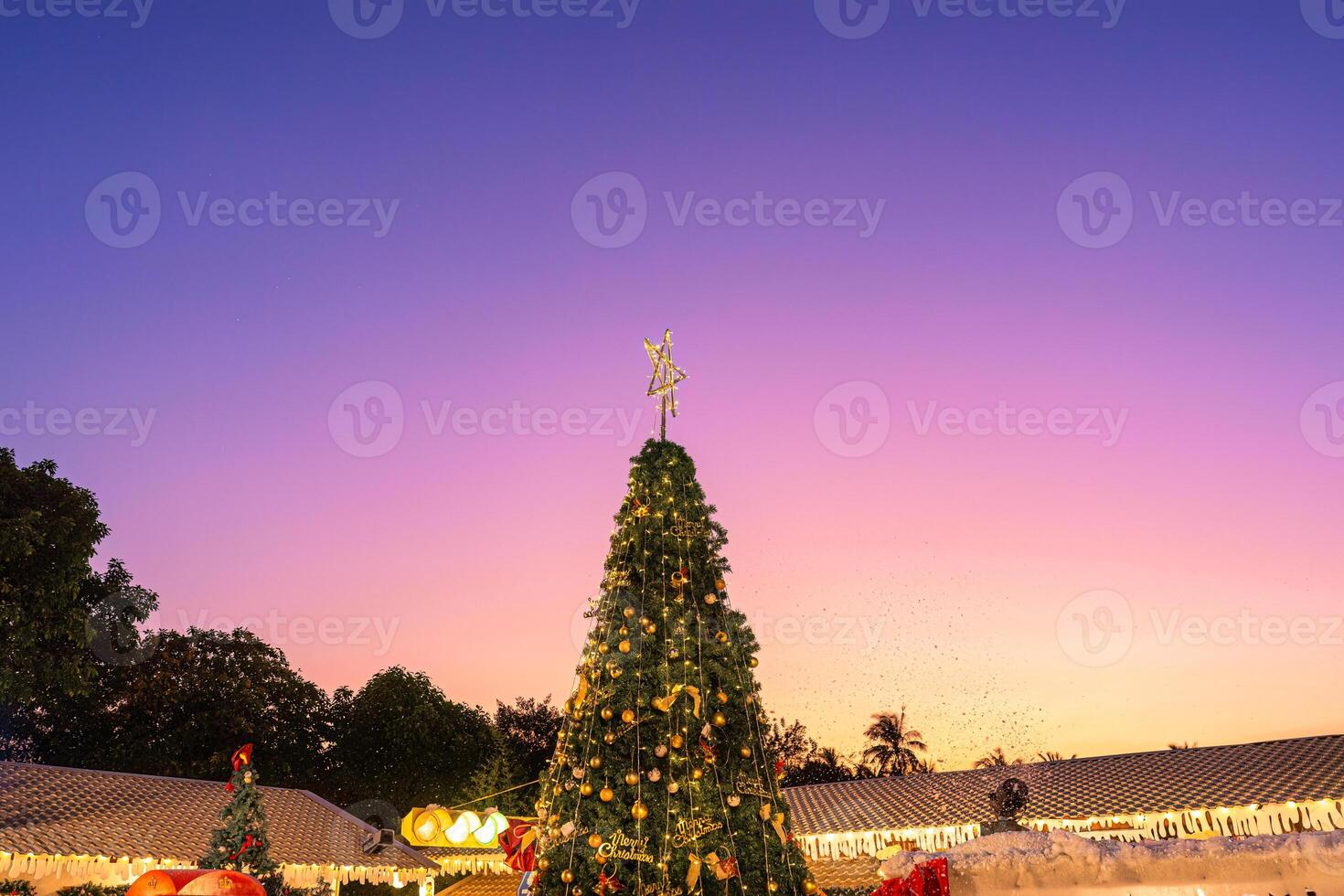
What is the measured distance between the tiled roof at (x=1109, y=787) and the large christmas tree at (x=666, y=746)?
7.90m

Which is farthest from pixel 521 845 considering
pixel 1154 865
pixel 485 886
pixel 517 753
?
pixel 517 753

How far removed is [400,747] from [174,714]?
7.69 m

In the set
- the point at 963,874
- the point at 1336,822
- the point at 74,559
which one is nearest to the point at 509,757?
the point at 74,559

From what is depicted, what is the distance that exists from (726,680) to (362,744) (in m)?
28.8

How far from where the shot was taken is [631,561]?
10945 millimetres

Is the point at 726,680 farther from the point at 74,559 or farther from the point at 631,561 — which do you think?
the point at 74,559

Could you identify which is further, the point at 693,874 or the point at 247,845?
the point at 247,845

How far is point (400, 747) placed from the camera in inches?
1374

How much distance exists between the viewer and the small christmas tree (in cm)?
1432

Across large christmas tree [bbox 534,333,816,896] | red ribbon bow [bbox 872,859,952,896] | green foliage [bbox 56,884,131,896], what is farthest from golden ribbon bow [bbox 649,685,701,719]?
green foliage [bbox 56,884,131,896]

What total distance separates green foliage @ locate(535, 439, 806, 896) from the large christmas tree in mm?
13

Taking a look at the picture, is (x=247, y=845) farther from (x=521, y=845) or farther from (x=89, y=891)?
(x=521, y=845)

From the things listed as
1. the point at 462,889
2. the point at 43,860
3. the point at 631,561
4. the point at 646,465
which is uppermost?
the point at 646,465

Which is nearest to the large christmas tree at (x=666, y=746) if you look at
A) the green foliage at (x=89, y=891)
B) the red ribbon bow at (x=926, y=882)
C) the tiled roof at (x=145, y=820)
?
the red ribbon bow at (x=926, y=882)
